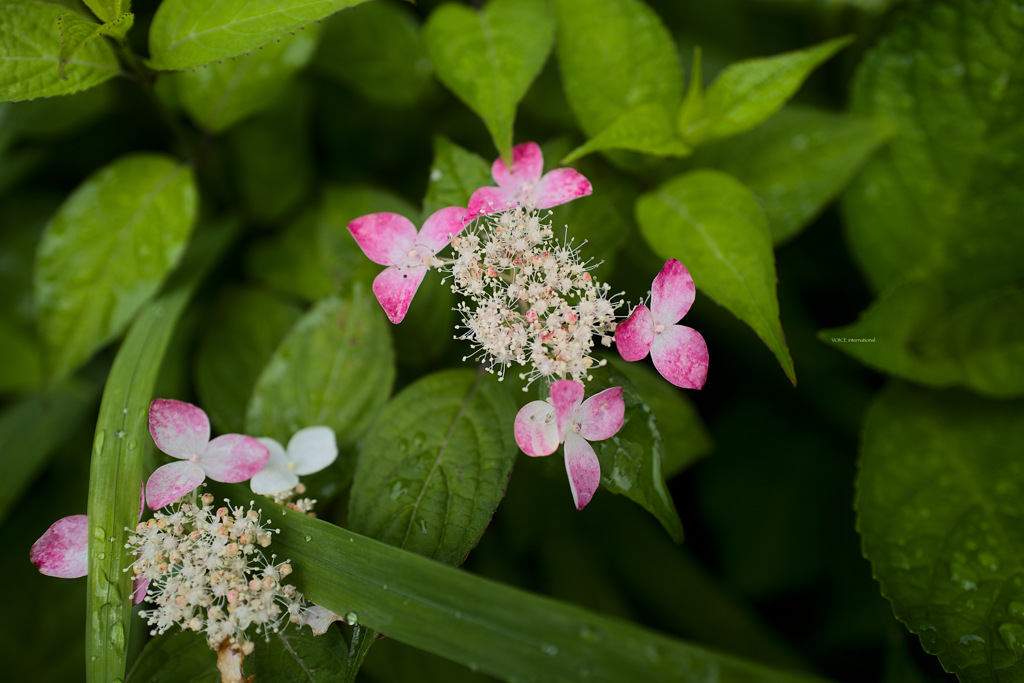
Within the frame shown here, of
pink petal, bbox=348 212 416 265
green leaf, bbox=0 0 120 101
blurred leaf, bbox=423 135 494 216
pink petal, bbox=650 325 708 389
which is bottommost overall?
pink petal, bbox=650 325 708 389

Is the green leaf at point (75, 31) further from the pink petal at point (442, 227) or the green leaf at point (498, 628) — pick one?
the green leaf at point (498, 628)

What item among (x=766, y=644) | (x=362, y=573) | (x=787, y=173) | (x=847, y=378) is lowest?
(x=766, y=644)

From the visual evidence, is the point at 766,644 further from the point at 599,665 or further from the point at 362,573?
the point at 362,573

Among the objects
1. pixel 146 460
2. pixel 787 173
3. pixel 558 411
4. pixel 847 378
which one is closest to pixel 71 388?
pixel 146 460

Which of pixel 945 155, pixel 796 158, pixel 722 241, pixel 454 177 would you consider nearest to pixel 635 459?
pixel 722 241

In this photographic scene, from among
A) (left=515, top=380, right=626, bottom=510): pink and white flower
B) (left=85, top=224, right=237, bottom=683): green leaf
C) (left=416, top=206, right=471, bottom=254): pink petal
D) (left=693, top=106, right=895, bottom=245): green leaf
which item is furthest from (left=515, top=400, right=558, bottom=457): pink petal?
(left=693, top=106, right=895, bottom=245): green leaf

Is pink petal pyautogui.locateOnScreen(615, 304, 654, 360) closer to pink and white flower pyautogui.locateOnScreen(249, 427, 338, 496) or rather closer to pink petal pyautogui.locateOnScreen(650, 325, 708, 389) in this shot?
pink petal pyautogui.locateOnScreen(650, 325, 708, 389)
